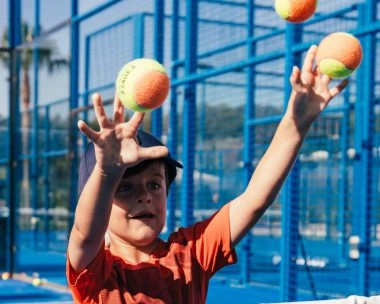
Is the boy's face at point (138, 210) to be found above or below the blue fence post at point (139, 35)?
below

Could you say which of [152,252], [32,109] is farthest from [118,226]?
[32,109]

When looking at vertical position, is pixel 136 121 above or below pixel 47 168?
above

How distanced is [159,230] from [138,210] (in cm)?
10

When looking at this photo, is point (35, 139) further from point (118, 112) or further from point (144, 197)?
point (118, 112)

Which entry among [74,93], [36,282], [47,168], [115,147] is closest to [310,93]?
[115,147]

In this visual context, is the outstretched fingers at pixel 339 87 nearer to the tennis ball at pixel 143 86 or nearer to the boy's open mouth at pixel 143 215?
the tennis ball at pixel 143 86

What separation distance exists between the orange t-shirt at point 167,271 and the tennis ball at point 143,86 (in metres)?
0.44

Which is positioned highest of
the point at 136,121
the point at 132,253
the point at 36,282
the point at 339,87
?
the point at 339,87

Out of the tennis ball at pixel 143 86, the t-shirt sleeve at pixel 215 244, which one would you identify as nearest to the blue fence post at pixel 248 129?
the t-shirt sleeve at pixel 215 244

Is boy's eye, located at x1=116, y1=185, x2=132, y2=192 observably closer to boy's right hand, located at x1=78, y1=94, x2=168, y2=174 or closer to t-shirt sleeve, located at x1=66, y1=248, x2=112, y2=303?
t-shirt sleeve, located at x1=66, y1=248, x2=112, y2=303

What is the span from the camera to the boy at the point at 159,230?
2.25 m

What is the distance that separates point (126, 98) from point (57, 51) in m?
8.26

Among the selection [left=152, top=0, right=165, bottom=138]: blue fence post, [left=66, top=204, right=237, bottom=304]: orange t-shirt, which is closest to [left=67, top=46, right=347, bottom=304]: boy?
[left=66, top=204, right=237, bottom=304]: orange t-shirt

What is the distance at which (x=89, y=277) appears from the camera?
2.26 metres
